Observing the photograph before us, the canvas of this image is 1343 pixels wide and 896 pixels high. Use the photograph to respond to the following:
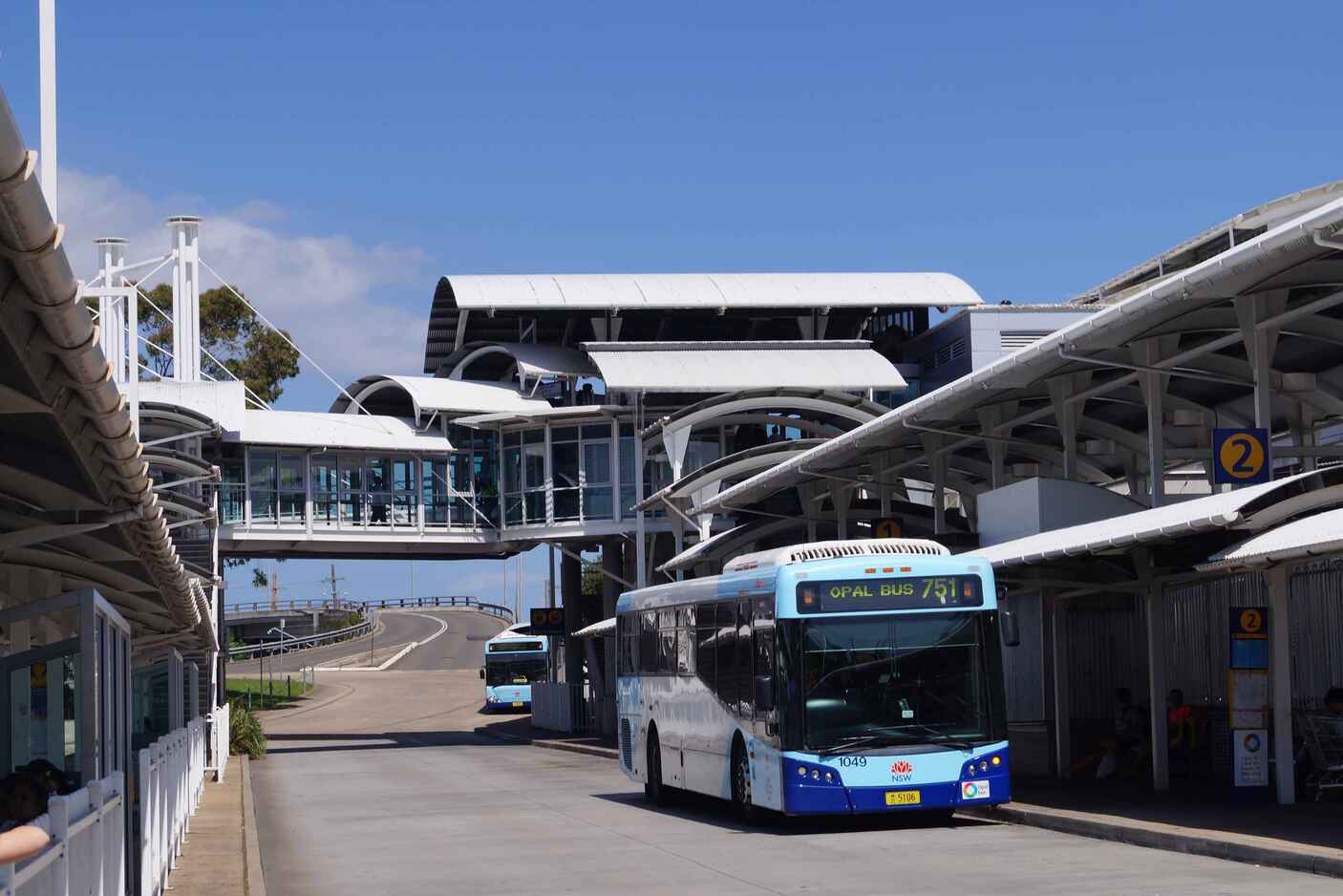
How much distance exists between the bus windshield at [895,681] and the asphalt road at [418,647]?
69646 mm

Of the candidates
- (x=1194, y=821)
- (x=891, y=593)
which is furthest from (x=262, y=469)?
(x=1194, y=821)

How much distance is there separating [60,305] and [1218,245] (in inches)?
2007

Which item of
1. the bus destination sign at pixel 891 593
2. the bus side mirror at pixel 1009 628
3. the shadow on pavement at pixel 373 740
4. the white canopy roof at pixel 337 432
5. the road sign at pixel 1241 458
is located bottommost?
the shadow on pavement at pixel 373 740

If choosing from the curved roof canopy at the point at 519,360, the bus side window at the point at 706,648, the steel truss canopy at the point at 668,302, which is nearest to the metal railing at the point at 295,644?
the curved roof canopy at the point at 519,360

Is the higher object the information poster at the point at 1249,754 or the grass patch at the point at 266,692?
the information poster at the point at 1249,754

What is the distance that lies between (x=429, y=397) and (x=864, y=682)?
34.0 meters

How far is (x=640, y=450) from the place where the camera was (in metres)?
50.1

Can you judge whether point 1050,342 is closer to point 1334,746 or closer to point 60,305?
point 1334,746

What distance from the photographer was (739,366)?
5150 cm

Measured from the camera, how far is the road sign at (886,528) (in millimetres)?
34750

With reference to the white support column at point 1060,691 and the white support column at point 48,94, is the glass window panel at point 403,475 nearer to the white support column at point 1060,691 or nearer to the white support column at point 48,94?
the white support column at point 1060,691

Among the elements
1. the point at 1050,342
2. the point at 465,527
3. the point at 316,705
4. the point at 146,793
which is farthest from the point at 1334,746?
the point at 316,705

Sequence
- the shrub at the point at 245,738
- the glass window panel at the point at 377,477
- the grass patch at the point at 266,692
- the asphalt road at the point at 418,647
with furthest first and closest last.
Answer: the asphalt road at the point at 418,647 → the grass patch at the point at 266,692 → the glass window panel at the point at 377,477 → the shrub at the point at 245,738

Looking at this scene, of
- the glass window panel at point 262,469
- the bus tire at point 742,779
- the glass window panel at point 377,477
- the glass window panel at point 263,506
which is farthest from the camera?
the glass window panel at point 377,477
